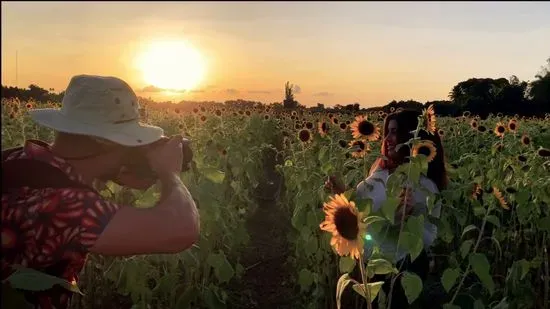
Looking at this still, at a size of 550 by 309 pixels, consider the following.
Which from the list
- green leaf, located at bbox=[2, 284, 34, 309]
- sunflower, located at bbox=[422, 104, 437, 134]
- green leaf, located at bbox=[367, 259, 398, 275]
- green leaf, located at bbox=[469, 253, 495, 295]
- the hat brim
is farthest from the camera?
sunflower, located at bbox=[422, 104, 437, 134]

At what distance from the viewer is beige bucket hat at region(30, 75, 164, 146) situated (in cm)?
156

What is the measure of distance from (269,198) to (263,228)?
1.83 metres

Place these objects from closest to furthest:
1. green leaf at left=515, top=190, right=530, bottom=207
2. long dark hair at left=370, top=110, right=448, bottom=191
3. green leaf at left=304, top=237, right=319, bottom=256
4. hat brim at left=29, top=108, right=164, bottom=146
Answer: hat brim at left=29, top=108, right=164, bottom=146
long dark hair at left=370, top=110, right=448, bottom=191
green leaf at left=515, top=190, right=530, bottom=207
green leaf at left=304, top=237, right=319, bottom=256

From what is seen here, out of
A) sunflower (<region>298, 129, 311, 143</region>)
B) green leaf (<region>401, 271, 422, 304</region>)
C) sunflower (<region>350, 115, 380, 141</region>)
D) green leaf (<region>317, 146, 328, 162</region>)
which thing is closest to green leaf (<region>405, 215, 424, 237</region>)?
green leaf (<region>401, 271, 422, 304</region>)

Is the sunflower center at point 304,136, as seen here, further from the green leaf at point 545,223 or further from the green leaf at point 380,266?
the green leaf at point 380,266

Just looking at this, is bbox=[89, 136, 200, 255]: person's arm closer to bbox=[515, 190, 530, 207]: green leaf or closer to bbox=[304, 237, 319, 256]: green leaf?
bbox=[304, 237, 319, 256]: green leaf

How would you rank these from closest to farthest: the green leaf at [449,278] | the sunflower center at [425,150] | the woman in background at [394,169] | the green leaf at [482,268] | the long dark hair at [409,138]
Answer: the green leaf at [482,268], the green leaf at [449,278], the sunflower center at [425,150], the woman in background at [394,169], the long dark hair at [409,138]

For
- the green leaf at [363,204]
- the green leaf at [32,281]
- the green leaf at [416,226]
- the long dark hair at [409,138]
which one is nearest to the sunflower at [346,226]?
the green leaf at [363,204]

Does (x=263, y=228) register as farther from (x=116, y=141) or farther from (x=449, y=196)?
(x=116, y=141)

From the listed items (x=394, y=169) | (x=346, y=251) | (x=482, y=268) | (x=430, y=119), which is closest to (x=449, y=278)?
(x=482, y=268)

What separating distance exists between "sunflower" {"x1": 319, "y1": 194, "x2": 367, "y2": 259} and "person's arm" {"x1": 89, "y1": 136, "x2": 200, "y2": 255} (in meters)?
0.66

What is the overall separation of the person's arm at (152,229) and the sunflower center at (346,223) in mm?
667

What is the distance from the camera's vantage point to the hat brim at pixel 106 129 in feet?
5.02

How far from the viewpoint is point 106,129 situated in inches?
61.9
